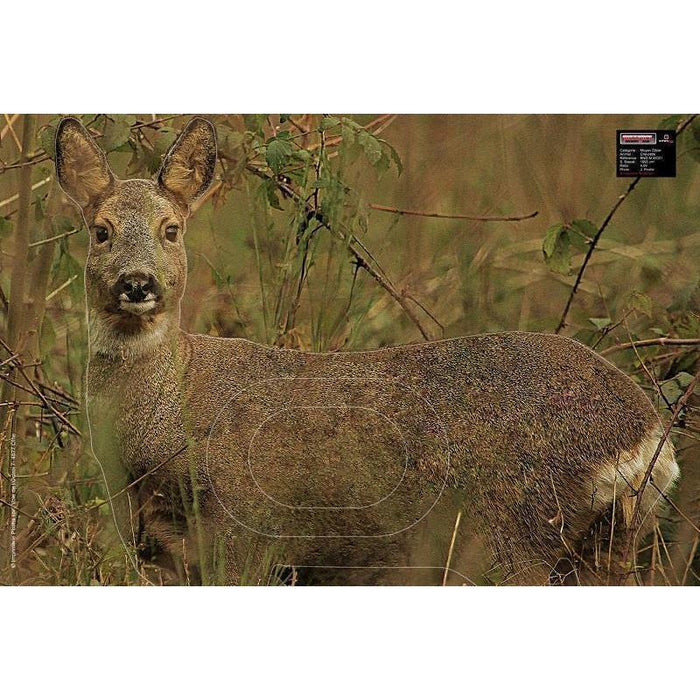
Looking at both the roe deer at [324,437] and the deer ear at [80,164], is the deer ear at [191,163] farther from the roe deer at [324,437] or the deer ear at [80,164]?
the deer ear at [80,164]

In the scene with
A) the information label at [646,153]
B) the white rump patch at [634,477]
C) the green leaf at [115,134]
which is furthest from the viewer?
the information label at [646,153]

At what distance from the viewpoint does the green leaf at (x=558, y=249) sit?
4457mm

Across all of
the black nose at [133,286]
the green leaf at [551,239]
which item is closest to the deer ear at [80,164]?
the black nose at [133,286]

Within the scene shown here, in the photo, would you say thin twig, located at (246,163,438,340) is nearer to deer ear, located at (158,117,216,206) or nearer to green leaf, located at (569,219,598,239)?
deer ear, located at (158,117,216,206)

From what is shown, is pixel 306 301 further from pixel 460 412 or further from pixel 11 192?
pixel 11 192

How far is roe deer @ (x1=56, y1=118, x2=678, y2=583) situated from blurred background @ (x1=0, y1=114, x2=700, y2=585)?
0.43 feet

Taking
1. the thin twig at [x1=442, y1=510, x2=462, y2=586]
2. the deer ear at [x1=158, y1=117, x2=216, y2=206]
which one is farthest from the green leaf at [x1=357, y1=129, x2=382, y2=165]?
the thin twig at [x1=442, y1=510, x2=462, y2=586]

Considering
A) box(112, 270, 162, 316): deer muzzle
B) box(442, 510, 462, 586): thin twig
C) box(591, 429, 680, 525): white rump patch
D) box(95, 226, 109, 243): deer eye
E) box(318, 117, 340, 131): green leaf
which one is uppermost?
box(318, 117, 340, 131): green leaf

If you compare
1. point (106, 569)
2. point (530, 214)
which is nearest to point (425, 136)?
point (530, 214)

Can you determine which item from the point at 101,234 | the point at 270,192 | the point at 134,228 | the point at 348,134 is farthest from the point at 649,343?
the point at 101,234

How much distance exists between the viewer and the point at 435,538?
4.29 m

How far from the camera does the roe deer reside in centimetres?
427

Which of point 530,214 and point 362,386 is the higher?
point 530,214

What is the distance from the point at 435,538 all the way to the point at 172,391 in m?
0.99
